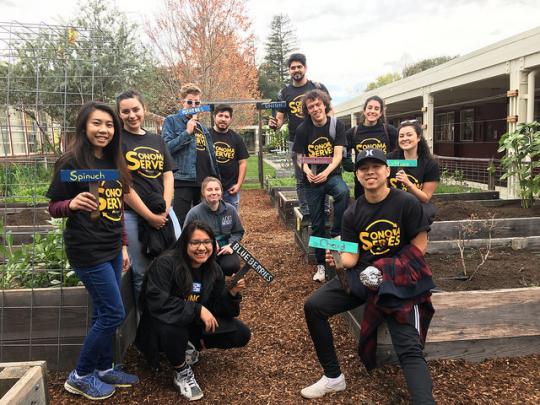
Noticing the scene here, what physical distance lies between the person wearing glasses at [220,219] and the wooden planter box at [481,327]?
1.54 metres

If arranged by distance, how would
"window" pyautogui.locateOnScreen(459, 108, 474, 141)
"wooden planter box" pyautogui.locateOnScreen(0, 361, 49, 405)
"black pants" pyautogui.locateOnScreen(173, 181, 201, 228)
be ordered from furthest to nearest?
"window" pyautogui.locateOnScreen(459, 108, 474, 141) → "black pants" pyautogui.locateOnScreen(173, 181, 201, 228) → "wooden planter box" pyautogui.locateOnScreen(0, 361, 49, 405)

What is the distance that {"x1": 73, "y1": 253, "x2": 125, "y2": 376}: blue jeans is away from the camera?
8.47 ft

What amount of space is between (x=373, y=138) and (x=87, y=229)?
316 centimetres

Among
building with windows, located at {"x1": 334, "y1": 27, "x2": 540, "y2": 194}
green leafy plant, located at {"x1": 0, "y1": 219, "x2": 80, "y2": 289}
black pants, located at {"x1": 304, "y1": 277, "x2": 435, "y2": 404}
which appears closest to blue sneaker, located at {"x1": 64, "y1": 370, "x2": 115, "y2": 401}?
green leafy plant, located at {"x1": 0, "y1": 219, "x2": 80, "y2": 289}

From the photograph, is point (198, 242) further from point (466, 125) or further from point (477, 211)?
point (466, 125)

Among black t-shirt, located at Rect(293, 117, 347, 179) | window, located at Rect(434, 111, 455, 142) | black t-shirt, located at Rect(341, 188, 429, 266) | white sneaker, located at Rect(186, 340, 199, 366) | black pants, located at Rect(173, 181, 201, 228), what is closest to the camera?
black t-shirt, located at Rect(341, 188, 429, 266)

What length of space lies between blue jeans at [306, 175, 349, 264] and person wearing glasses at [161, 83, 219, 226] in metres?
1.11

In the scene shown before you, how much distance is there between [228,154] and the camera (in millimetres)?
5184

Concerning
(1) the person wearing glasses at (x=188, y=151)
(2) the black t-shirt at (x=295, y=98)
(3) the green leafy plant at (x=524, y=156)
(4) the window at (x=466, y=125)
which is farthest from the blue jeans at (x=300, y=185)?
(4) the window at (x=466, y=125)

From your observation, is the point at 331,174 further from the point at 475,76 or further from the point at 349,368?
the point at 475,76

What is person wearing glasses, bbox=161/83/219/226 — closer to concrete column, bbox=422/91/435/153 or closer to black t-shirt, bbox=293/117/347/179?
black t-shirt, bbox=293/117/347/179

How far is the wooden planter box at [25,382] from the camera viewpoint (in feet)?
5.60

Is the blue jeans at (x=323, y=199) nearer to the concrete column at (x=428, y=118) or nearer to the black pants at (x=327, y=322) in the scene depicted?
the black pants at (x=327, y=322)

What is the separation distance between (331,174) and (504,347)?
7.26 ft
